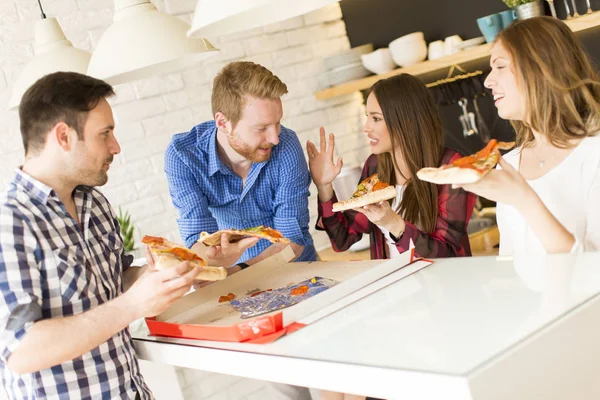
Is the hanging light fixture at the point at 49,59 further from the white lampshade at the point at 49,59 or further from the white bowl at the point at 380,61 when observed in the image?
the white bowl at the point at 380,61

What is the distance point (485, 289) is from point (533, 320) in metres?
0.33

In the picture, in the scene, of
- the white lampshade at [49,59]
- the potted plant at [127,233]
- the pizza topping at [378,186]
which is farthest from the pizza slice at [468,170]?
the potted plant at [127,233]

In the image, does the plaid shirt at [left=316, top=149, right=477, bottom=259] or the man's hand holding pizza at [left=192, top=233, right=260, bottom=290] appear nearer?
the man's hand holding pizza at [left=192, top=233, right=260, bottom=290]

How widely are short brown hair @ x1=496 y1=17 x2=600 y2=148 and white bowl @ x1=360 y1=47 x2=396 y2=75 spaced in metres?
2.08

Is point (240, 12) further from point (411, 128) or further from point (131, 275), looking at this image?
point (411, 128)

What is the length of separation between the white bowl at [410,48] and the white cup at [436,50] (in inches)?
1.9

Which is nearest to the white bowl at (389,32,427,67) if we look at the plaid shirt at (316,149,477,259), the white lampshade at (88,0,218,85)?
the plaid shirt at (316,149,477,259)

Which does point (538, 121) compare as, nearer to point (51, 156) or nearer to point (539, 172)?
point (539, 172)

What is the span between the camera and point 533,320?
1300mm

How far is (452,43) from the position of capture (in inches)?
150

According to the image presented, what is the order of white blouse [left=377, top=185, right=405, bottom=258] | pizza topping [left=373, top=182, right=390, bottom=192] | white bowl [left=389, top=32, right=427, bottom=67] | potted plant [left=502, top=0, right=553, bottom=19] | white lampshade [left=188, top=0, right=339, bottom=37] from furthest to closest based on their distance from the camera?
white bowl [left=389, top=32, right=427, bottom=67] < potted plant [left=502, top=0, right=553, bottom=19] < white blouse [left=377, top=185, right=405, bottom=258] < pizza topping [left=373, top=182, right=390, bottom=192] < white lampshade [left=188, top=0, right=339, bottom=37]

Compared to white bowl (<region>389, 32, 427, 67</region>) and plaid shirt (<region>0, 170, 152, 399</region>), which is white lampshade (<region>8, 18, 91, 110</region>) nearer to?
plaid shirt (<region>0, 170, 152, 399</region>)

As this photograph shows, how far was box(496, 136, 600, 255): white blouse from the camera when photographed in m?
1.93

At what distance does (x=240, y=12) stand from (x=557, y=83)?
1003 mm
